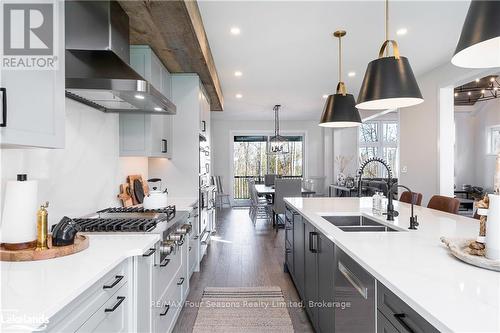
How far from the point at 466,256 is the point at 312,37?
2.75 m

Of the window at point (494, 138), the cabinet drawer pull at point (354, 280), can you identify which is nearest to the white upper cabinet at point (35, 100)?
the cabinet drawer pull at point (354, 280)

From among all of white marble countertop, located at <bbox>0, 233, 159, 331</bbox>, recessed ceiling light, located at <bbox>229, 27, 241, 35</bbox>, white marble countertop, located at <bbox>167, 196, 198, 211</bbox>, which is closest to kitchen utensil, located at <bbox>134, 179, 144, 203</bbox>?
white marble countertop, located at <bbox>167, 196, 198, 211</bbox>

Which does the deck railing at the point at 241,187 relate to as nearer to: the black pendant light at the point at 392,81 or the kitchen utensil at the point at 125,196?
the kitchen utensil at the point at 125,196

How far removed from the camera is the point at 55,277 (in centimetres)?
111

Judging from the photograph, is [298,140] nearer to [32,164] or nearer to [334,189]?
[334,189]

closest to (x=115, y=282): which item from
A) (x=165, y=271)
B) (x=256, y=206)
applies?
(x=165, y=271)

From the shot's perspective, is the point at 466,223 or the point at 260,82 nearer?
the point at 466,223

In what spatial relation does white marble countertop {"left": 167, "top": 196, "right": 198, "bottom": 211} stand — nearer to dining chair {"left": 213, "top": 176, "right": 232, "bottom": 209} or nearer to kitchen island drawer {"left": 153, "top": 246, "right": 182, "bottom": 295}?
kitchen island drawer {"left": 153, "top": 246, "right": 182, "bottom": 295}

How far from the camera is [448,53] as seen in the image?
12.5 feet

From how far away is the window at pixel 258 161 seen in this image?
9.69 m

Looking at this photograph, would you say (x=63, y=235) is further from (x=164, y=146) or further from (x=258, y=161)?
(x=258, y=161)

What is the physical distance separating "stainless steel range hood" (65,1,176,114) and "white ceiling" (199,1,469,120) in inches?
36.2

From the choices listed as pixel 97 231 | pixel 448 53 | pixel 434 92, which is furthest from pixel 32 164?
pixel 434 92

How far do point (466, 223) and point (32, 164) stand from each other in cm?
283
